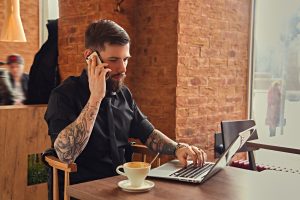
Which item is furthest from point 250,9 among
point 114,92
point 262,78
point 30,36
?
point 30,36

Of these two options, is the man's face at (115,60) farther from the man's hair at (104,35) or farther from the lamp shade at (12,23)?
the lamp shade at (12,23)

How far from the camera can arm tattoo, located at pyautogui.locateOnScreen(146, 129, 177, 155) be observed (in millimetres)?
1788

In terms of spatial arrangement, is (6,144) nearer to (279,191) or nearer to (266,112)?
(279,191)

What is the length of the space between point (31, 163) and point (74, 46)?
0.92 m

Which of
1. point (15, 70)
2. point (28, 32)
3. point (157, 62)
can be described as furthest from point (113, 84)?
point (28, 32)

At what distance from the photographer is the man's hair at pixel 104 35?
1.70 m

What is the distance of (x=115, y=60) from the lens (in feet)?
5.62

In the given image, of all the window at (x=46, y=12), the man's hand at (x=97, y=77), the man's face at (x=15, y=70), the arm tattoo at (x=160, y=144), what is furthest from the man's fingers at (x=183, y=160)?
the window at (x=46, y=12)

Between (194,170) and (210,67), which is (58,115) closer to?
(194,170)

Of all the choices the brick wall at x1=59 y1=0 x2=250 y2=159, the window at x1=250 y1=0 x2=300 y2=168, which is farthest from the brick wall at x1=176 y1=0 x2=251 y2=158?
the window at x1=250 y1=0 x2=300 y2=168

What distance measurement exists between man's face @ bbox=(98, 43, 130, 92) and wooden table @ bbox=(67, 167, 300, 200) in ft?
1.74

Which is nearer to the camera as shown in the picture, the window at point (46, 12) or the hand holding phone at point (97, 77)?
the hand holding phone at point (97, 77)

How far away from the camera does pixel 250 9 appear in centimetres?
353

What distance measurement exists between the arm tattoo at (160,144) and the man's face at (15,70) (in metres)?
1.66
